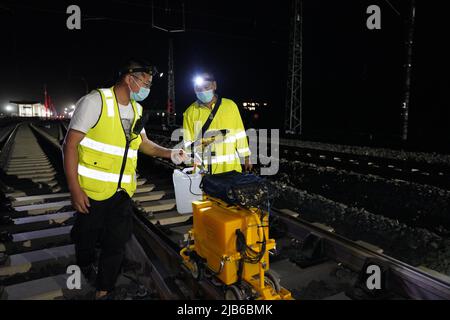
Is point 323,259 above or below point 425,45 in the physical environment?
below

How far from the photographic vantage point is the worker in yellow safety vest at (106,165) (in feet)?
9.33

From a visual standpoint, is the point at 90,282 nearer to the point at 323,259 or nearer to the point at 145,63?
the point at 145,63

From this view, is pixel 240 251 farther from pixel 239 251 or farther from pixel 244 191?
pixel 244 191

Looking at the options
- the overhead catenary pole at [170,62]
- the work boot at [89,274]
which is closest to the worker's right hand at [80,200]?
the work boot at [89,274]

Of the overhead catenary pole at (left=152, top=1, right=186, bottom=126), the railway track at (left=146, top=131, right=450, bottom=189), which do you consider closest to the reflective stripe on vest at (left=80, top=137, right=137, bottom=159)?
the railway track at (left=146, top=131, right=450, bottom=189)

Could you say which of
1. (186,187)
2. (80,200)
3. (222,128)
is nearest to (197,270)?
(80,200)

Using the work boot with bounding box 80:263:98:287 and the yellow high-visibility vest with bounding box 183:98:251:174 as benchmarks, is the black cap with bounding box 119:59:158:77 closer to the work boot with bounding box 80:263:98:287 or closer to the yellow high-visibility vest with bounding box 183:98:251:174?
the yellow high-visibility vest with bounding box 183:98:251:174

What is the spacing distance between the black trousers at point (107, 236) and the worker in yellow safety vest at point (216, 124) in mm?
1271

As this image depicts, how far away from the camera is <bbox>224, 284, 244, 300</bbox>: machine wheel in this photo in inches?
115

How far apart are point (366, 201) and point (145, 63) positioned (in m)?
6.29

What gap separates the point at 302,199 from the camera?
297 inches

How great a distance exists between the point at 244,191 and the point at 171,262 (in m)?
1.62

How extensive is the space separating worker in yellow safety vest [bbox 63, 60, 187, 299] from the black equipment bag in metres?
0.89
